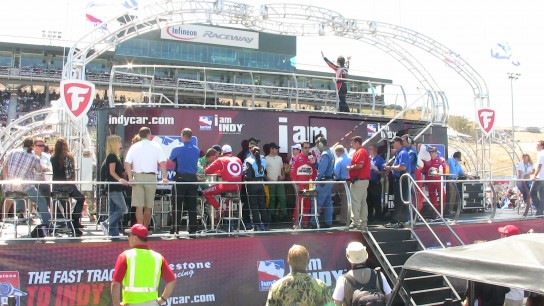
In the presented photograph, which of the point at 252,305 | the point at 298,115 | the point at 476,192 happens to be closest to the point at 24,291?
the point at 252,305

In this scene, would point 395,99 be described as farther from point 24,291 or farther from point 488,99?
point 24,291

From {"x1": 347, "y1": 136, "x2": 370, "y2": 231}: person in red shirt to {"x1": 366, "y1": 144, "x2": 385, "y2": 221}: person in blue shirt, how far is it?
1640mm

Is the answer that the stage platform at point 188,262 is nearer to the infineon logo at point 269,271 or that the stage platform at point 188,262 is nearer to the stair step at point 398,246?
the infineon logo at point 269,271

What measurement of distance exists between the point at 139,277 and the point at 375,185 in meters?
7.13

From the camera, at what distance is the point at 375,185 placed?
449 inches

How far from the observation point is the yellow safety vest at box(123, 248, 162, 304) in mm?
5254

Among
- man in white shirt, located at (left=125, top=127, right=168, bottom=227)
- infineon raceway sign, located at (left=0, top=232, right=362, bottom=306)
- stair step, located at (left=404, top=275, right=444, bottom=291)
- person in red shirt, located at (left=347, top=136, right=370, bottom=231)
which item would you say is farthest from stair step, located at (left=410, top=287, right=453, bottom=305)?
man in white shirt, located at (left=125, top=127, right=168, bottom=227)

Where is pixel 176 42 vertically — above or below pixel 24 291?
above

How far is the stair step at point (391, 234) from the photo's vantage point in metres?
9.35

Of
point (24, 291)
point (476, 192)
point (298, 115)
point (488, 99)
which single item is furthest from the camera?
point (488, 99)

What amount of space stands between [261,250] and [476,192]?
24.7ft

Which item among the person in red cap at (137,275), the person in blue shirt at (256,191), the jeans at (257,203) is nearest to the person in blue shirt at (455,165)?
the person in blue shirt at (256,191)

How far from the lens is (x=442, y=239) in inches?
402

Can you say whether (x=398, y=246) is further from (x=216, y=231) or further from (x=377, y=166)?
(x=216, y=231)
